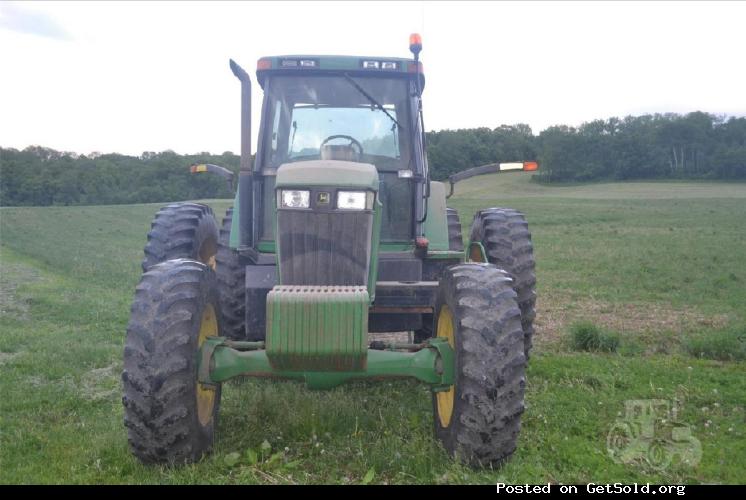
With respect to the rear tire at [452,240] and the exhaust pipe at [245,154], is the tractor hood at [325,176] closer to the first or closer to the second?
the exhaust pipe at [245,154]

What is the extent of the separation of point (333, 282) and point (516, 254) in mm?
2134

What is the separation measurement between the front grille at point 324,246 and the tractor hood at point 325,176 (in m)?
0.19

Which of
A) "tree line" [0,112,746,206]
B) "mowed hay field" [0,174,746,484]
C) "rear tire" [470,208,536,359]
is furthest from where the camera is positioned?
"tree line" [0,112,746,206]

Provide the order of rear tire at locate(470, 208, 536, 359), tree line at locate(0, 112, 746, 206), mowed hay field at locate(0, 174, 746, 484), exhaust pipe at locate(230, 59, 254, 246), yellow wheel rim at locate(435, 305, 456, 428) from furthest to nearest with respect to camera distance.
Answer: tree line at locate(0, 112, 746, 206)
rear tire at locate(470, 208, 536, 359)
exhaust pipe at locate(230, 59, 254, 246)
yellow wheel rim at locate(435, 305, 456, 428)
mowed hay field at locate(0, 174, 746, 484)

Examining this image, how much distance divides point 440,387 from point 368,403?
49.1 inches

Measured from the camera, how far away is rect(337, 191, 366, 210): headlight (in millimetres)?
4715

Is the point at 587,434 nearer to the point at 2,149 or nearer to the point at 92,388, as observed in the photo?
the point at 92,388

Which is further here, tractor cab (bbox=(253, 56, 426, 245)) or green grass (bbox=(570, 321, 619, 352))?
green grass (bbox=(570, 321, 619, 352))

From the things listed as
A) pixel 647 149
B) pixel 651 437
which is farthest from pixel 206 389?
pixel 647 149

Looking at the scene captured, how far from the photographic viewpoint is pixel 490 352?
4078 mm

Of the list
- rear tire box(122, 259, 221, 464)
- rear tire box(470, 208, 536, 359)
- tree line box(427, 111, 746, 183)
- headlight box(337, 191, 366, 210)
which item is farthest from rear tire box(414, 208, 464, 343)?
tree line box(427, 111, 746, 183)

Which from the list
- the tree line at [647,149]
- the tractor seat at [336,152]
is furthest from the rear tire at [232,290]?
the tree line at [647,149]

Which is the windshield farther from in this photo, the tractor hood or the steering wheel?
the tractor hood

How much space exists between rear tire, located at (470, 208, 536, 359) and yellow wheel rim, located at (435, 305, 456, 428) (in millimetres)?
1599
